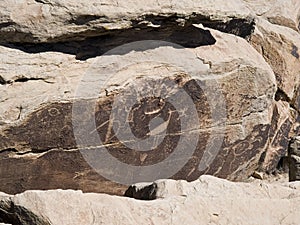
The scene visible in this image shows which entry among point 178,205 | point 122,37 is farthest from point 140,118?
point 178,205

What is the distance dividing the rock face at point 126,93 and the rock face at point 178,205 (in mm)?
1004

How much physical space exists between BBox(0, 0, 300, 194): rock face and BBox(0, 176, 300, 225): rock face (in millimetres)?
1004

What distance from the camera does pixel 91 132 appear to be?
618cm

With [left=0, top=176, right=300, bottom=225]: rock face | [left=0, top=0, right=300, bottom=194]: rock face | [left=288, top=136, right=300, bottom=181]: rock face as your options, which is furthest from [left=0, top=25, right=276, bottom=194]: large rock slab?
[left=0, top=176, right=300, bottom=225]: rock face

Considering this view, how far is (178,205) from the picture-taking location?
5.11m

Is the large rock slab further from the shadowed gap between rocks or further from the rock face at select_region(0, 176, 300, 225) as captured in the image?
the rock face at select_region(0, 176, 300, 225)

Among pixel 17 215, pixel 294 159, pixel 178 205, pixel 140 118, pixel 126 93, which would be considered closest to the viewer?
pixel 17 215

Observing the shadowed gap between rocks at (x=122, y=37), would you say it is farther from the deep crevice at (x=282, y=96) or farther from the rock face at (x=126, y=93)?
the deep crevice at (x=282, y=96)

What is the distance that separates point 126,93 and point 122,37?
0.47 m

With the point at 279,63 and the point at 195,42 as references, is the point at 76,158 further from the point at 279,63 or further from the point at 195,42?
the point at 279,63

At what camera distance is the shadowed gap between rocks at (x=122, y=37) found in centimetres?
606

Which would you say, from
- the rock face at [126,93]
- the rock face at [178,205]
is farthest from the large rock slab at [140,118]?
the rock face at [178,205]

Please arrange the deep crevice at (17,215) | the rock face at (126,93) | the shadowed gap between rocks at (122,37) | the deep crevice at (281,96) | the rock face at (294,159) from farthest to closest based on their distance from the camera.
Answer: the deep crevice at (281,96) < the rock face at (294,159) < the shadowed gap between rocks at (122,37) < the rock face at (126,93) < the deep crevice at (17,215)

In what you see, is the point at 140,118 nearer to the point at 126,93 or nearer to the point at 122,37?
the point at 126,93
